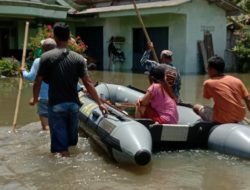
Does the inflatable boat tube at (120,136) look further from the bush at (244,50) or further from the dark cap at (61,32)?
the bush at (244,50)

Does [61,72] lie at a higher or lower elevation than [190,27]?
lower

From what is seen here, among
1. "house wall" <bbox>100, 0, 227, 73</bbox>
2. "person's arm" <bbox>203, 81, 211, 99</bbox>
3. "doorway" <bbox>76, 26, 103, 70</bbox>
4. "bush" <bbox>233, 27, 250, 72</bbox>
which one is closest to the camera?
"person's arm" <bbox>203, 81, 211, 99</bbox>

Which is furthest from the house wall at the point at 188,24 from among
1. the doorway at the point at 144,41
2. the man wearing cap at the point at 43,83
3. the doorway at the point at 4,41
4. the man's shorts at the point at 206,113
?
the man's shorts at the point at 206,113

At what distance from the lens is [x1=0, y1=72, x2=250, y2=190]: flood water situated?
545cm

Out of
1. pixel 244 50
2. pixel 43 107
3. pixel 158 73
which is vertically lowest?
pixel 43 107

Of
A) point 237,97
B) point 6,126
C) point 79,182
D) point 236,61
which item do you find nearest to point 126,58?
point 236,61

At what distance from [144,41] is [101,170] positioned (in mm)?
17361

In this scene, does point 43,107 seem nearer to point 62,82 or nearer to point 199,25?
point 62,82

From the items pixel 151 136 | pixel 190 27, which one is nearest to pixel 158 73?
pixel 151 136

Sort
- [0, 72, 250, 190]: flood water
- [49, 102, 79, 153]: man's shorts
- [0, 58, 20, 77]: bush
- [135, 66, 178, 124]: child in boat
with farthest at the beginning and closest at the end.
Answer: [0, 58, 20, 77]: bush
[135, 66, 178, 124]: child in boat
[49, 102, 79, 153]: man's shorts
[0, 72, 250, 190]: flood water

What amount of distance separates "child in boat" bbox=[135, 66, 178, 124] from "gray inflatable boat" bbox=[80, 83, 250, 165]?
0.27m

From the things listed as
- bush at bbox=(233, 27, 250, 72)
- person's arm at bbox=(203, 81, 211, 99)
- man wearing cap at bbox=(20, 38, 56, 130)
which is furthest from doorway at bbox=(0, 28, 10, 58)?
person's arm at bbox=(203, 81, 211, 99)

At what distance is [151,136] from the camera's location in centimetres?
657

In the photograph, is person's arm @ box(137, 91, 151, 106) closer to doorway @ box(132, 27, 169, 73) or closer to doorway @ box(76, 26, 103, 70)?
doorway @ box(132, 27, 169, 73)
